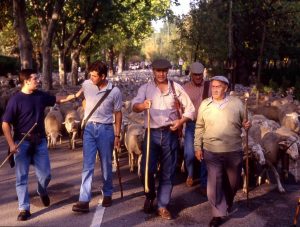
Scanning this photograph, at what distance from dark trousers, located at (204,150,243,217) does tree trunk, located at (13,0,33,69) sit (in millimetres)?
12581

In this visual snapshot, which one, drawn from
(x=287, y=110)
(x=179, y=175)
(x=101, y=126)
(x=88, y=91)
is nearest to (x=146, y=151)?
(x=101, y=126)

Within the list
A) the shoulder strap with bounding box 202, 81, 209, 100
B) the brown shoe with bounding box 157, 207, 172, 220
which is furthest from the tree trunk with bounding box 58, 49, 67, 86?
the brown shoe with bounding box 157, 207, 172, 220

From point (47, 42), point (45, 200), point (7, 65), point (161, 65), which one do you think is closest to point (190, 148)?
point (161, 65)

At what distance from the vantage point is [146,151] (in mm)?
6602

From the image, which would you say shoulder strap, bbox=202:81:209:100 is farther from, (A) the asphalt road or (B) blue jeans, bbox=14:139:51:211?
(B) blue jeans, bbox=14:139:51:211

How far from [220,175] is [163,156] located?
2.61 ft

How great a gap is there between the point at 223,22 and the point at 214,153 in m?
25.5

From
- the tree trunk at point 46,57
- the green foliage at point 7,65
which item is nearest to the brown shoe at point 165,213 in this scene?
the tree trunk at point 46,57

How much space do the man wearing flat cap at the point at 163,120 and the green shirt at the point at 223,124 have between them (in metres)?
0.37

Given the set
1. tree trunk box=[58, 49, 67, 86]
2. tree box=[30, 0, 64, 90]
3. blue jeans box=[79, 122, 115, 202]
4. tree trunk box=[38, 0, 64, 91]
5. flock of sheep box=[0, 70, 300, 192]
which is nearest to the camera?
blue jeans box=[79, 122, 115, 202]

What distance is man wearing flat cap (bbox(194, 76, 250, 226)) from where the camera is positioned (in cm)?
624

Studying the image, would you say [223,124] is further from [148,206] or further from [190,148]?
[190,148]

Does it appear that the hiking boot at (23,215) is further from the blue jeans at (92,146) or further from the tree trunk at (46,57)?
the tree trunk at (46,57)

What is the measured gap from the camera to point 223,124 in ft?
20.4
